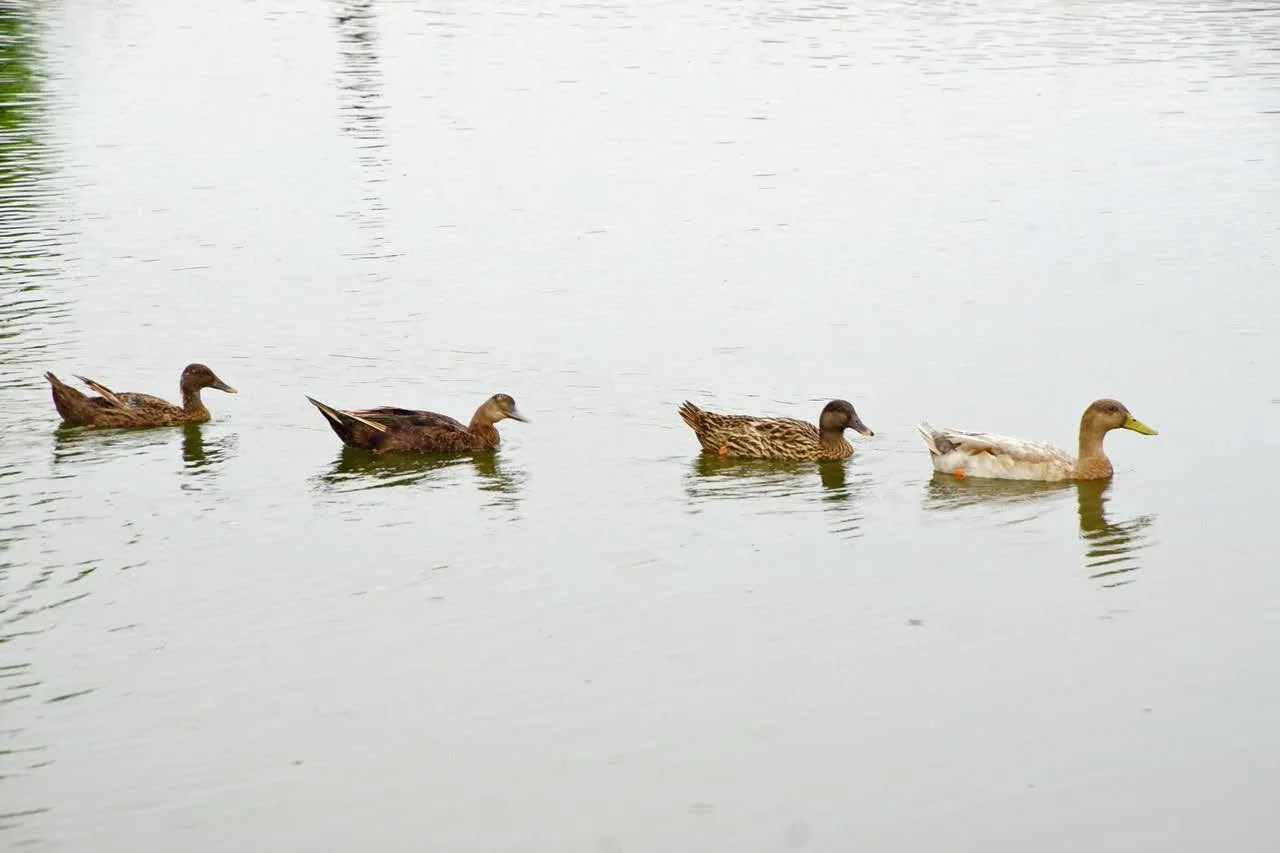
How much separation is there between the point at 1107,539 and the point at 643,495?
Result: 12.0 feet

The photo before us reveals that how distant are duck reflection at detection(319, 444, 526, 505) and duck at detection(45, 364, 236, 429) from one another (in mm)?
1737

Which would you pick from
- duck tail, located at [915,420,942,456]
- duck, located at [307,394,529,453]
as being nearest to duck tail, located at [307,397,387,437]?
duck, located at [307,394,529,453]

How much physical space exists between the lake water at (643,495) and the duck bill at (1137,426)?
0.32 metres

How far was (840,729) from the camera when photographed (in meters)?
10.7

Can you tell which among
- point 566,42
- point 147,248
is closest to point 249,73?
point 566,42

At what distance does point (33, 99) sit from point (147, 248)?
14.7 meters

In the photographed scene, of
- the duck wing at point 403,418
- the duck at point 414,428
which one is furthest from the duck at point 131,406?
the duck wing at point 403,418

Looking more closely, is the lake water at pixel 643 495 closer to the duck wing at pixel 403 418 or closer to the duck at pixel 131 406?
the duck at pixel 131 406

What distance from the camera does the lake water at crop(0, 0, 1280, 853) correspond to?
10.0 metres

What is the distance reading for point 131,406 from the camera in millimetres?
17516

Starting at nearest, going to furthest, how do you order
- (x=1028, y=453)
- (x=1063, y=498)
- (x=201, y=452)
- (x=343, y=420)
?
(x=1063, y=498) < (x=1028, y=453) < (x=343, y=420) < (x=201, y=452)

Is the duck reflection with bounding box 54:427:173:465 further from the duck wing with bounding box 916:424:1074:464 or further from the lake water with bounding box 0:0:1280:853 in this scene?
the duck wing with bounding box 916:424:1074:464

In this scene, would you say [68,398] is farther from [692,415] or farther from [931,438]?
[931,438]

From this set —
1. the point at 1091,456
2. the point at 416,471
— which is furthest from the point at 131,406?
the point at 1091,456
